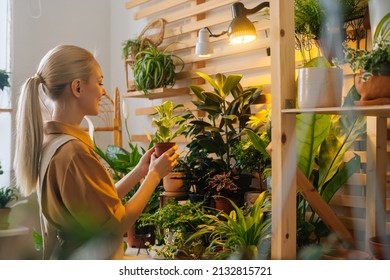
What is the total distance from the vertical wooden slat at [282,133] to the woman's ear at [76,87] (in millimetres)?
564

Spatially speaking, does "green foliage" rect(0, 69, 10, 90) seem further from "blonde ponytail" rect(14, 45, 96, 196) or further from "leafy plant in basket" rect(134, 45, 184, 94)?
"leafy plant in basket" rect(134, 45, 184, 94)

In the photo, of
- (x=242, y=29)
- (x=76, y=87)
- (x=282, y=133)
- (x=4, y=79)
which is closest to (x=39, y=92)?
(x=76, y=87)

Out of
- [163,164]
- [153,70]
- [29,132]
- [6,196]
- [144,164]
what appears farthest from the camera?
[153,70]

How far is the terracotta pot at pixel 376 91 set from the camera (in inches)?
51.0

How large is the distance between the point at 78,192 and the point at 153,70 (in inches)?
41.7

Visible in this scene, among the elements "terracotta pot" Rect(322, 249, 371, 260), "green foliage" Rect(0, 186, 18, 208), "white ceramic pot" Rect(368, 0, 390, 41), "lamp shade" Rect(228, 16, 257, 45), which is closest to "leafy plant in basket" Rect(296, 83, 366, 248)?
"terracotta pot" Rect(322, 249, 371, 260)

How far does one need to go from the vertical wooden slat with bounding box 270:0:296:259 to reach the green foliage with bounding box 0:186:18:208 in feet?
2.93

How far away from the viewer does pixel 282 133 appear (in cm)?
146

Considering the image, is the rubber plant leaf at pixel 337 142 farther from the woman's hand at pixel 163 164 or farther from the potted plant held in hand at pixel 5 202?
the potted plant held in hand at pixel 5 202

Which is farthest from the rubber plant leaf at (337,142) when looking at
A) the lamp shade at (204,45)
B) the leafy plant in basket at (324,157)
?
the lamp shade at (204,45)

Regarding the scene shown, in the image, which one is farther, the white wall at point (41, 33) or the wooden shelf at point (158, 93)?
the wooden shelf at point (158, 93)

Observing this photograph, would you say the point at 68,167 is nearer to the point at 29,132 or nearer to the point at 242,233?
the point at 29,132

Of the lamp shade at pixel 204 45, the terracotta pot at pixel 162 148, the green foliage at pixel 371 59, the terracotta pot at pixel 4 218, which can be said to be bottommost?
the terracotta pot at pixel 4 218
